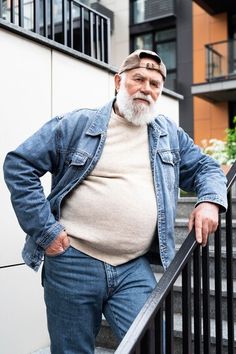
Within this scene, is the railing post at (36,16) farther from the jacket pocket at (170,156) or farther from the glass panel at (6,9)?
the jacket pocket at (170,156)

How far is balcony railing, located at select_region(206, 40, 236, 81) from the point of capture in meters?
11.6

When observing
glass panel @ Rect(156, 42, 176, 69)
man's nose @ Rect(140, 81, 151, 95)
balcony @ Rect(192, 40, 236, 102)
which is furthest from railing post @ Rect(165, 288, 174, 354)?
glass panel @ Rect(156, 42, 176, 69)

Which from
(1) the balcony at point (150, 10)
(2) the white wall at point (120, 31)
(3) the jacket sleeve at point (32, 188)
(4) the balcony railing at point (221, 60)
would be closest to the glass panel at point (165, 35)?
(1) the balcony at point (150, 10)

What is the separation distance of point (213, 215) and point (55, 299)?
757 mm

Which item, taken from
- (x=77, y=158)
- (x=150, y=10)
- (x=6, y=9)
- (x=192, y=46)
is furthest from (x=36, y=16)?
(x=150, y=10)

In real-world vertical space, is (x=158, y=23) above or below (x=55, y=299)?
above

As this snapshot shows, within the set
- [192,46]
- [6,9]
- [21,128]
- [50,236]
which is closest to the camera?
[50,236]

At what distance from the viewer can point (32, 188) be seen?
1780mm

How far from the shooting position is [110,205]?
182cm

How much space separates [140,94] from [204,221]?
0.63 meters

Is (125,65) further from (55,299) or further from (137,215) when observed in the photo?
(55,299)

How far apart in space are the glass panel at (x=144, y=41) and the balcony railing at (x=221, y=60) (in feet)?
8.45

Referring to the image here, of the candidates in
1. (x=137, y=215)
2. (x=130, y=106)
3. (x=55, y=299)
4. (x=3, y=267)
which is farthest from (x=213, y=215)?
(x=3, y=267)

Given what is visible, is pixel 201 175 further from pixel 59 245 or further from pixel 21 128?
pixel 21 128
